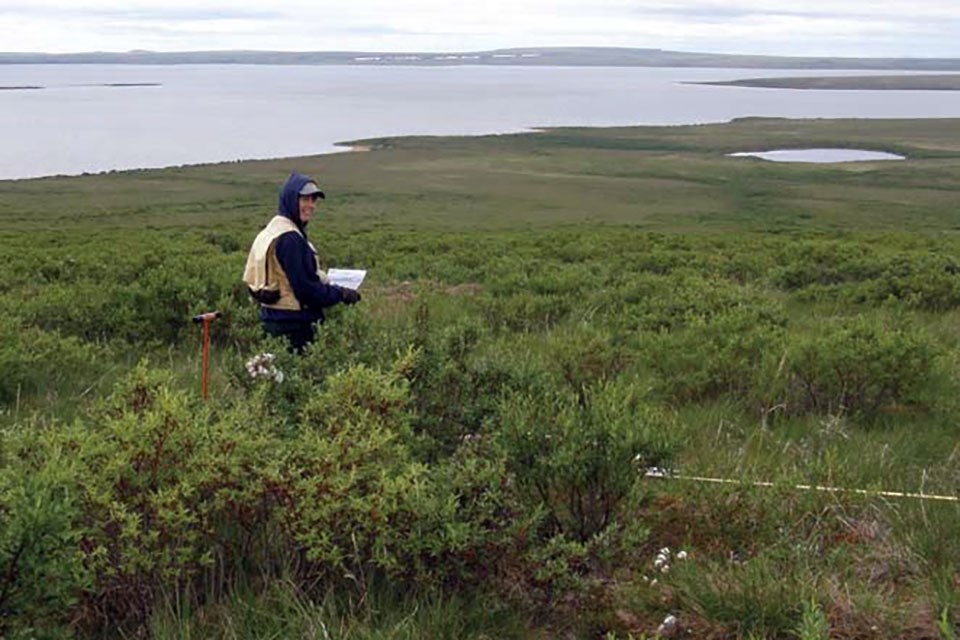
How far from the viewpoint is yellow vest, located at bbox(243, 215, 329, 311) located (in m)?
5.97

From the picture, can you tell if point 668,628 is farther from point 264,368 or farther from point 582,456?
point 264,368

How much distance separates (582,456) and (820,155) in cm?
7011

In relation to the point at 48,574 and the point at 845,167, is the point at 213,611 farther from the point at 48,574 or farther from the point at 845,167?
the point at 845,167

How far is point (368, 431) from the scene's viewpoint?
3.68m

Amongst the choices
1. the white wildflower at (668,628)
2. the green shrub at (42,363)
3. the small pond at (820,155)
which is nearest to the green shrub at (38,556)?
the white wildflower at (668,628)

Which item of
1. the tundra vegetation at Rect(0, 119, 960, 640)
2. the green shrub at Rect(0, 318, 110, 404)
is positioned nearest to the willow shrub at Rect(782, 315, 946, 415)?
the tundra vegetation at Rect(0, 119, 960, 640)

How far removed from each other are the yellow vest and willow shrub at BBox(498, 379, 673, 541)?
8.19 feet

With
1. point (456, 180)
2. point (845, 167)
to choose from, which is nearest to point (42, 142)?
point (456, 180)

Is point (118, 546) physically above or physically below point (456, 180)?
above

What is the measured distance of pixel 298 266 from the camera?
235 inches

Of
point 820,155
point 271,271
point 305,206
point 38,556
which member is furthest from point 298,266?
point 820,155

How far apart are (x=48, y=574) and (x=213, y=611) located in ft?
1.95

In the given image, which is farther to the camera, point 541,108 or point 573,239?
point 541,108

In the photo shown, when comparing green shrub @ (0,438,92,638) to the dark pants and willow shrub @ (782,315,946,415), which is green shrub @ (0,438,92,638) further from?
willow shrub @ (782,315,946,415)
